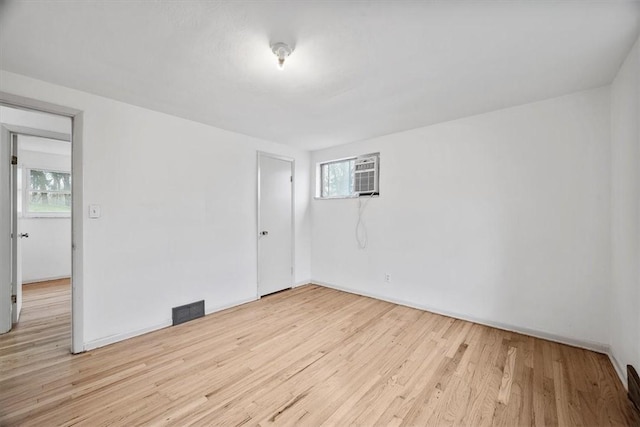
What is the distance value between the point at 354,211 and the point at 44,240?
18.8 feet

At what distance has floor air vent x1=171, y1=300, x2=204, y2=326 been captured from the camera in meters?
2.89

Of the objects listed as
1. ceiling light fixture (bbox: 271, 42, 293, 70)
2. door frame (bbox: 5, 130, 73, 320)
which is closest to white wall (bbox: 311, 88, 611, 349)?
ceiling light fixture (bbox: 271, 42, 293, 70)

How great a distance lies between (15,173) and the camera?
279cm

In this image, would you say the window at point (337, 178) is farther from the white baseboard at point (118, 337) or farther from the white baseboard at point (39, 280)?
the white baseboard at point (39, 280)

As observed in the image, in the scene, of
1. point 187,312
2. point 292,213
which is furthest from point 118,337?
point 292,213

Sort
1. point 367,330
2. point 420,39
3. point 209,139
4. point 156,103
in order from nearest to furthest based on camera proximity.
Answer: point 420,39, point 156,103, point 367,330, point 209,139

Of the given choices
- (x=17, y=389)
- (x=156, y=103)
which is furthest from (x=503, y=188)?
(x=17, y=389)

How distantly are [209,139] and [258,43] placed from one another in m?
1.87

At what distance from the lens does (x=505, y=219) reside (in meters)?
2.71

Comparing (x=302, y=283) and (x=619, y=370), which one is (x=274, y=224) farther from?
(x=619, y=370)

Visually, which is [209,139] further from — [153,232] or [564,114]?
[564,114]

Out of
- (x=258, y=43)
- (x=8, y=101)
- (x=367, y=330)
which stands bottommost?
(x=367, y=330)

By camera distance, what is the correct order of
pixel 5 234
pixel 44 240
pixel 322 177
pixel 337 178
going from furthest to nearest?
pixel 44 240, pixel 322 177, pixel 337 178, pixel 5 234

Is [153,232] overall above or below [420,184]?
below
